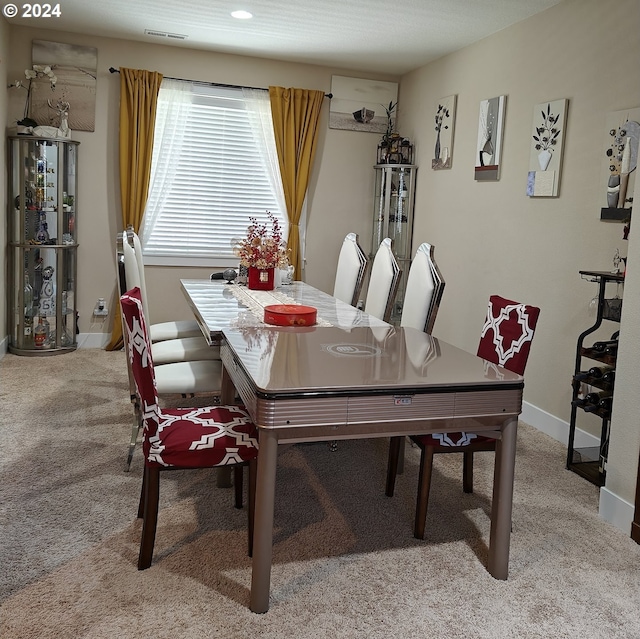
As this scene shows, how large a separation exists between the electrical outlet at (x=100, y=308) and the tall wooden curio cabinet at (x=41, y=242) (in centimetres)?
29

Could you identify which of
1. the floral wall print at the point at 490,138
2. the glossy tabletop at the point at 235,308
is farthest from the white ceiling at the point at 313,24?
the glossy tabletop at the point at 235,308

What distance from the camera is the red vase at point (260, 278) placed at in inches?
169

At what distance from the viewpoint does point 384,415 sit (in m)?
2.13

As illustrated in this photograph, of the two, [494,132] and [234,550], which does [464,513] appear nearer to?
[234,550]

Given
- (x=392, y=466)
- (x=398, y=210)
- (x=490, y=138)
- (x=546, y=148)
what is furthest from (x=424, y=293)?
(x=398, y=210)

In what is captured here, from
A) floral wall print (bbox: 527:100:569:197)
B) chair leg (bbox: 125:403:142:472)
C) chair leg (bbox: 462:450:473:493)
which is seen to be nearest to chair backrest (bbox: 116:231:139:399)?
chair leg (bbox: 125:403:142:472)

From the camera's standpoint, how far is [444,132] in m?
5.44

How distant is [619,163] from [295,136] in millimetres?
3135

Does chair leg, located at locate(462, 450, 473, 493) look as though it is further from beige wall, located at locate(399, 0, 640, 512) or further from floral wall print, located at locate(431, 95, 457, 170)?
floral wall print, located at locate(431, 95, 457, 170)

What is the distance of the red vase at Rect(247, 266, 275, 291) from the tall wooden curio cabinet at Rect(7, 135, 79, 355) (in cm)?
198

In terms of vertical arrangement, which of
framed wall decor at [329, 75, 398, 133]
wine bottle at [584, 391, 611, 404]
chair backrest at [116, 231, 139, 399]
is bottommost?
wine bottle at [584, 391, 611, 404]

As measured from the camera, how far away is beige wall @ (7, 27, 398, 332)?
5574mm

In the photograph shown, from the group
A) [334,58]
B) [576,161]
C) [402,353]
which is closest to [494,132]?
[576,161]

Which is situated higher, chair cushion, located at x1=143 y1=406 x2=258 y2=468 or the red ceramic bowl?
the red ceramic bowl
